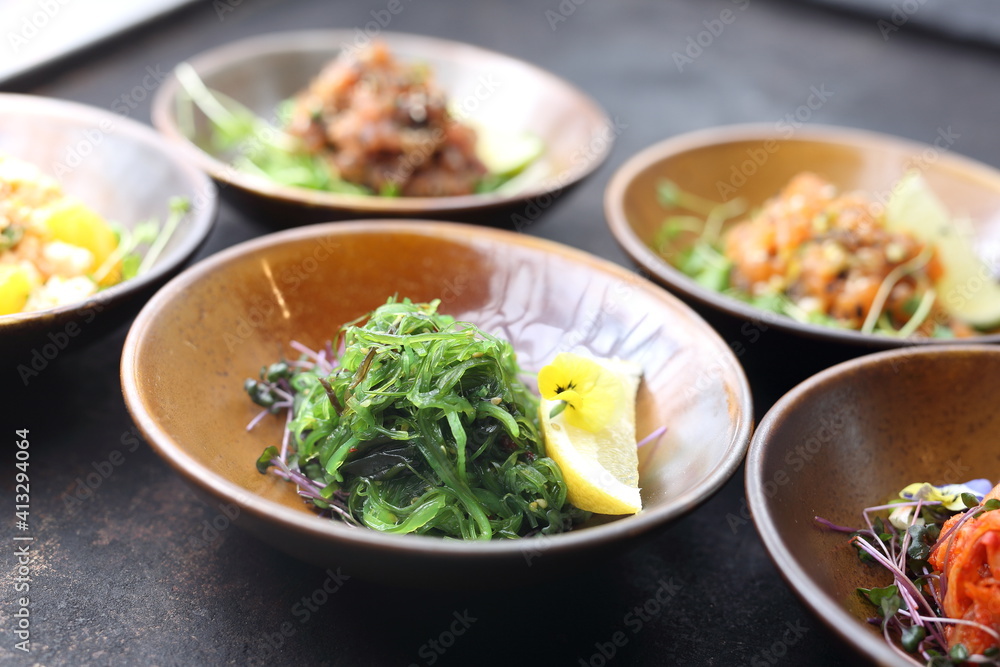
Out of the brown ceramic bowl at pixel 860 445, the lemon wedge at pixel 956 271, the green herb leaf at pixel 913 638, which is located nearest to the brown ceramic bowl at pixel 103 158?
the brown ceramic bowl at pixel 860 445

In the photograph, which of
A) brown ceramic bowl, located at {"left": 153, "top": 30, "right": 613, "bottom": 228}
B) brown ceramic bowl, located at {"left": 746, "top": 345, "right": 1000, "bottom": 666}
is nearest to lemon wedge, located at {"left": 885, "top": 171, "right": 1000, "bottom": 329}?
brown ceramic bowl, located at {"left": 746, "top": 345, "right": 1000, "bottom": 666}

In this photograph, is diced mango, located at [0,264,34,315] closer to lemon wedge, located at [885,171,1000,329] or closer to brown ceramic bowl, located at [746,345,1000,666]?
brown ceramic bowl, located at [746,345,1000,666]

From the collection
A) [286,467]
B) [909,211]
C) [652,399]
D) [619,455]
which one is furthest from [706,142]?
[286,467]

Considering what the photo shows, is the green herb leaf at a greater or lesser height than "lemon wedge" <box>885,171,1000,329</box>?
lesser

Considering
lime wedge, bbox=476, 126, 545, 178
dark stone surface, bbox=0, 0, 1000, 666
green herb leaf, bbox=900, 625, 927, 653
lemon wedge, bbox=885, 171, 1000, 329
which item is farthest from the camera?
lime wedge, bbox=476, 126, 545, 178

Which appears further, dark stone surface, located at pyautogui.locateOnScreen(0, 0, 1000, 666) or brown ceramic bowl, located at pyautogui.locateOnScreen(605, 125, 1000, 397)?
brown ceramic bowl, located at pyautogui.locateOnScreen(605, 125, 1000, 397)

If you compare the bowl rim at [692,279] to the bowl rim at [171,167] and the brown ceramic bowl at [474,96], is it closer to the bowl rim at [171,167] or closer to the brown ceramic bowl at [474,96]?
the brown ceramic bowl at [474,96]

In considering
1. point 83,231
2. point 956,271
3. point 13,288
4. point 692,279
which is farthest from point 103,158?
point 956,271
